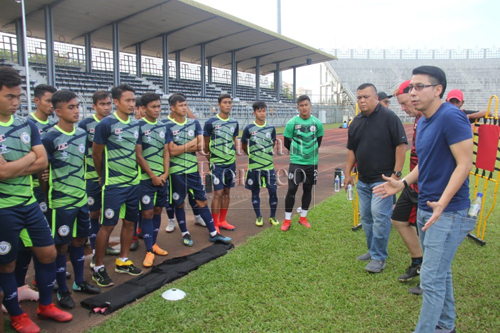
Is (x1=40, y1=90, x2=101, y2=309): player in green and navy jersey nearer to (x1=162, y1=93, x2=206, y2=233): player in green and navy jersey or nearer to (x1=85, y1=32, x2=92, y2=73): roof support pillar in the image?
(x1=162, y1=93, x2=206, y2=233): player in green and navy jersey

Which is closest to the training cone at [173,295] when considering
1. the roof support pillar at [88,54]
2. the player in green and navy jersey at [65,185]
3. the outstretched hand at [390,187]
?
the player in green and navy jersey at [65,185]

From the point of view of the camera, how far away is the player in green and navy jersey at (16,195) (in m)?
2.89

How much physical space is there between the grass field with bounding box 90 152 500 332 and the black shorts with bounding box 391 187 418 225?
712mm

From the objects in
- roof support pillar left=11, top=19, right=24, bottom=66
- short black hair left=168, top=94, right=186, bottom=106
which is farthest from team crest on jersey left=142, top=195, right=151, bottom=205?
roof support pillar left=11, top=19, right=24, bottom=66

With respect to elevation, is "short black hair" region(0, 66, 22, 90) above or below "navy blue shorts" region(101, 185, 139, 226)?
above

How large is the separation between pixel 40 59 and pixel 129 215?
24228 millimetres

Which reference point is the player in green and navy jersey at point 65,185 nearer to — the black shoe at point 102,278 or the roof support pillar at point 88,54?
the black shoe at point 102,278

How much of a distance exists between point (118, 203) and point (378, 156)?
3.11 metres

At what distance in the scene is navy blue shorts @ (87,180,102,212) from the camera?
4.79 metres

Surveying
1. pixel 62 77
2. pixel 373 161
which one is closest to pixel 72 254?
pixel 373 161

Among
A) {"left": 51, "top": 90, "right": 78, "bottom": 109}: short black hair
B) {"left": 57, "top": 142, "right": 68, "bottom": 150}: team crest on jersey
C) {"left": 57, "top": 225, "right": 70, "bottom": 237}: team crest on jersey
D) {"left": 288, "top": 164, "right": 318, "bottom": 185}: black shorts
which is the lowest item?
{"left": 57, "top": 225, "right": 70, "bottom": 237}: team crest on jersey

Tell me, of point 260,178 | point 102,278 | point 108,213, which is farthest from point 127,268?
point 260,178

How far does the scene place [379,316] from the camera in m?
3.32

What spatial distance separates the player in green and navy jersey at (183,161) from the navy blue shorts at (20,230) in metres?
2.24
